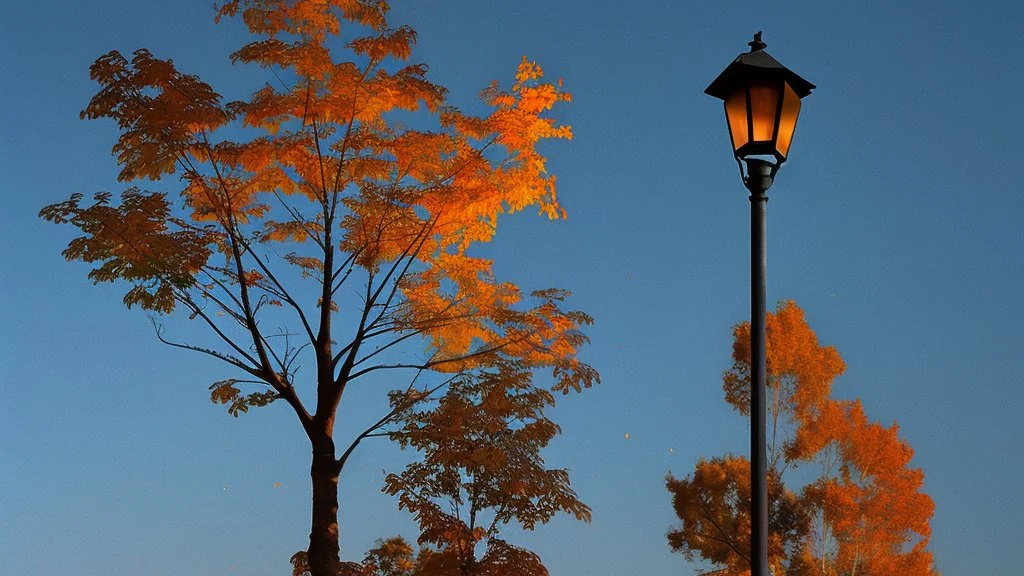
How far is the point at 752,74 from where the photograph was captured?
5.92 metres

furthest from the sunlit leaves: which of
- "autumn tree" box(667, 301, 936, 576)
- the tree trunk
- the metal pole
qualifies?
the metal pole

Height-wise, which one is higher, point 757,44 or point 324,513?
point 757,44

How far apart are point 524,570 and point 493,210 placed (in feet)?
14.3

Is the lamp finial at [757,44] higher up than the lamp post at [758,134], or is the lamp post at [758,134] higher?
the lamp finial at [757,44]

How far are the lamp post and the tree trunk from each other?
22.2 feet

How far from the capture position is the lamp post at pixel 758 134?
5766 mm

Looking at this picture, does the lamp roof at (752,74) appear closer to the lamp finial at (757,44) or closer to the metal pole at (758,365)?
the lamp finial at (757,44)

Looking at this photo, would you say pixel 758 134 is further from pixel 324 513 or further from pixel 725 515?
pixel 725 515

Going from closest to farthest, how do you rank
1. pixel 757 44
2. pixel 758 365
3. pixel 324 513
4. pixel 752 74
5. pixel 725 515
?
pixel 758 365
pixel 752 74
pixel 757 44
pixel 324 513
pixel 725 515

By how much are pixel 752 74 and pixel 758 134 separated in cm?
34

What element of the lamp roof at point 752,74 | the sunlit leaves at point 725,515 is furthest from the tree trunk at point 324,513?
the sunlit leaves at point 725,515

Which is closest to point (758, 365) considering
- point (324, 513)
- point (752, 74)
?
point (752, 74)

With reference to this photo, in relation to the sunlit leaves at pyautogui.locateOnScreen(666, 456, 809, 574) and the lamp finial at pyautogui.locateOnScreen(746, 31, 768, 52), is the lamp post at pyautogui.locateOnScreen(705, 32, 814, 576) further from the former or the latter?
the sunlit leaves at pyautogui.locateOnScreen(666, 456, 809, 574)

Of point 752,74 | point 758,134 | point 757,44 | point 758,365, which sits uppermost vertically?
point 757,44
